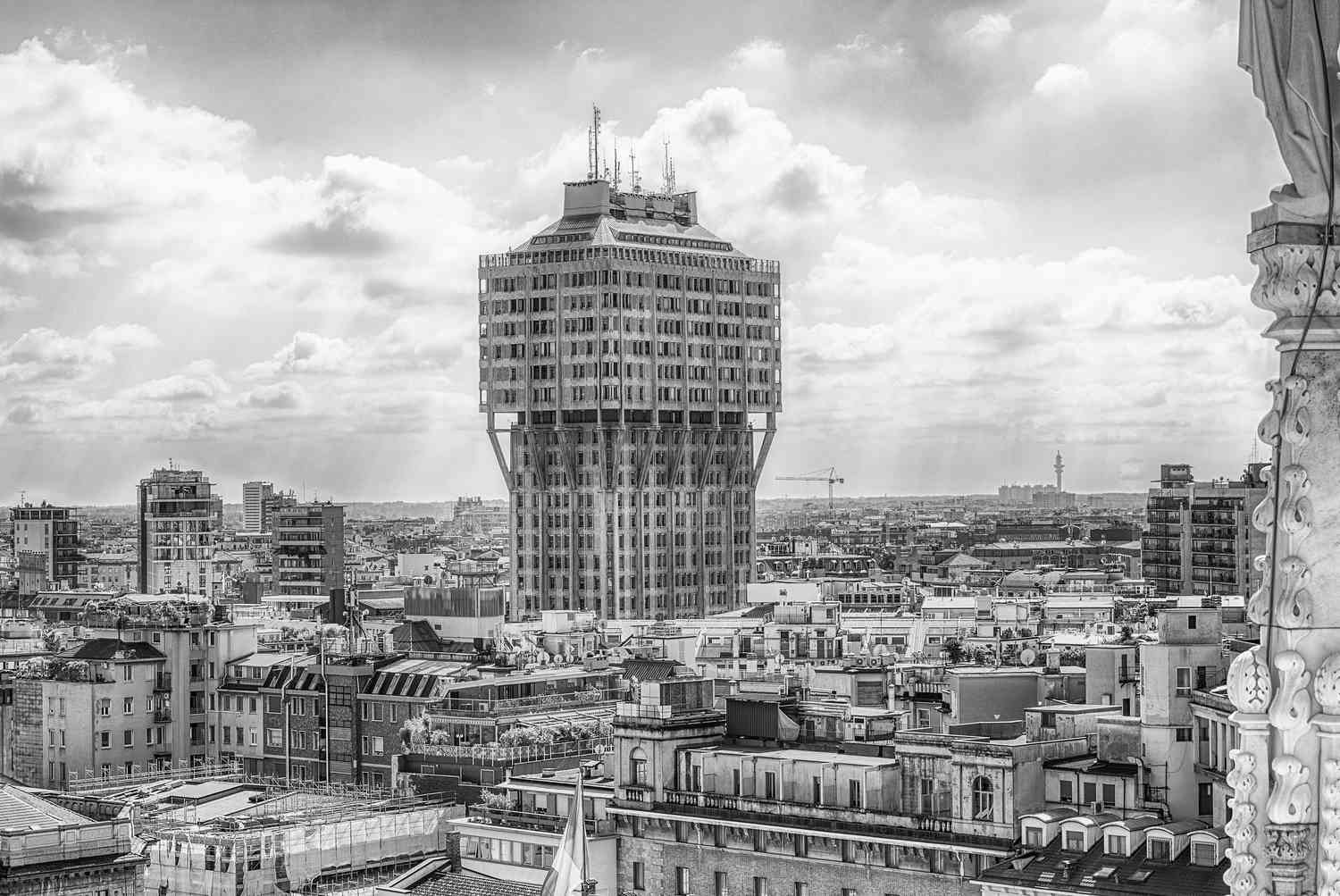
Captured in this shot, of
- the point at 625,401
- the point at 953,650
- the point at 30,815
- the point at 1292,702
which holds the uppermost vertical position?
the point at 625,401

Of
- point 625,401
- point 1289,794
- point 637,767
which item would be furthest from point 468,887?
point 625,401

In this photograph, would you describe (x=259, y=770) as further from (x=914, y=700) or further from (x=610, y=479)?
(x=610, y=479)

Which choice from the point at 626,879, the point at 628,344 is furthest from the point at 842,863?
the point at 628,344

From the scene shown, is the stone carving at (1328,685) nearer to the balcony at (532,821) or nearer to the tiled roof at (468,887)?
the tiled roof at (468,887)

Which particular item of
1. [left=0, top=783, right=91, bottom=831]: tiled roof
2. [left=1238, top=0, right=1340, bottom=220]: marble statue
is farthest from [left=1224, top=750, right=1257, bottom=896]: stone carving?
[left=0, top=783, right=91, bottom=831]: tiled roof

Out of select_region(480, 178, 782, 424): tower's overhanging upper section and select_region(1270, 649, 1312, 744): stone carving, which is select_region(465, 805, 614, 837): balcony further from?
select_region(480, 178, 782, 424): tower's overhanging upper section

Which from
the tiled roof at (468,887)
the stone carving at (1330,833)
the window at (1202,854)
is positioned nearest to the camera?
the stone carving at (1330,833)

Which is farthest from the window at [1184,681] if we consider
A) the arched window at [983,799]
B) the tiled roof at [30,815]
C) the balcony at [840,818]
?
the tiled roof at [30,815]

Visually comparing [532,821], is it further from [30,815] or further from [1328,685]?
[1328,685]
